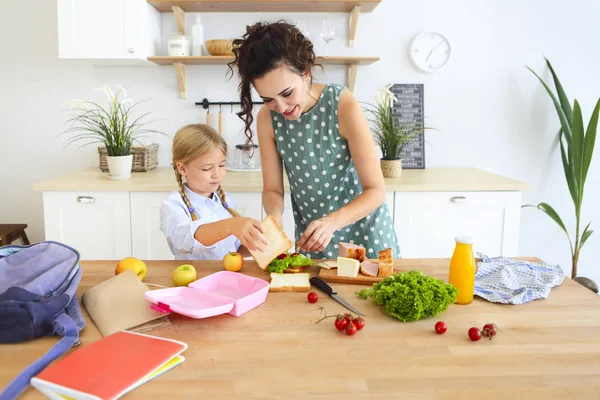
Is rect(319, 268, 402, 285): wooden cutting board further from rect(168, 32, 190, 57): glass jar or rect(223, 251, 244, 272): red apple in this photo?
rect(168, 32, 190, 57): glass jar

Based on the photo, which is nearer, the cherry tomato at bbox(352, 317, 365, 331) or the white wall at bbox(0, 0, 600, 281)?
the cherry tomato at bbox(352, 317, 365, 331)

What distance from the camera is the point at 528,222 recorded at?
11.7 ft

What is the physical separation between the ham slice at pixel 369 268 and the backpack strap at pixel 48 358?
0.79 metres

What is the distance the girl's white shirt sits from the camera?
1817 millimetres

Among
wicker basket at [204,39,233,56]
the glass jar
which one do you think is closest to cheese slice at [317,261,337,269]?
wicker basket at [204,39,233,56]

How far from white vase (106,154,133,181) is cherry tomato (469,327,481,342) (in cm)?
227

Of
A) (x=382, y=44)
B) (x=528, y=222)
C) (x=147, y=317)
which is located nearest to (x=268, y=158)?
(x=147, y=317)

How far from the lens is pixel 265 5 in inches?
124

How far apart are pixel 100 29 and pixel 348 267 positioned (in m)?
2.16

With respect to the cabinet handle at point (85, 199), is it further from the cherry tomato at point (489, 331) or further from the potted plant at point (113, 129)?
the cherry tomato at point (489, 331)

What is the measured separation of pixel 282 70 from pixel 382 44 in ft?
6.42

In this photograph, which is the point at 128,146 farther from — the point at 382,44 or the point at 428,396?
the point at 428,396

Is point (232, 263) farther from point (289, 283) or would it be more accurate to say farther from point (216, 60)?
point (216, 60)

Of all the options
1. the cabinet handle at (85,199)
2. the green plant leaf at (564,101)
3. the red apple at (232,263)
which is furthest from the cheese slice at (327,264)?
the green plant leaf at (564,101)
